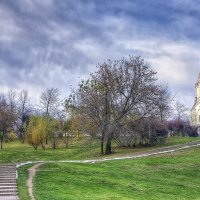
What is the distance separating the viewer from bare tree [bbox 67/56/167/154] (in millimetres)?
49656

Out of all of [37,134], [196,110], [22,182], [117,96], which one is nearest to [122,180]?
[22,182]

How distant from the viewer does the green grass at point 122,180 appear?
21.3m

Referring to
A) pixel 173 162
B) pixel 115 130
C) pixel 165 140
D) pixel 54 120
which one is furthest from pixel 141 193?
pixel 54 120

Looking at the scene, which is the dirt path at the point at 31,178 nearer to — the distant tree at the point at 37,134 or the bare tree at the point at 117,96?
the bare tree at the point at 117,96

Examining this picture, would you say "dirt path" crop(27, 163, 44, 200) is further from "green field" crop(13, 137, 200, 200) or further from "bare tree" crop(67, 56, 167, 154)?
"bare tree" crop(67, 56, 167, 154)

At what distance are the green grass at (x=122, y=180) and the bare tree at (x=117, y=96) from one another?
13180 millimetres

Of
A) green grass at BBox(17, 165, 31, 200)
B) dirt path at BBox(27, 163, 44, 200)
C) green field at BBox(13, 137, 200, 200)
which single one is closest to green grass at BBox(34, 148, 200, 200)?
green field at BBox(13, 137, 200, 200)

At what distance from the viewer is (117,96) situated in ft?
166

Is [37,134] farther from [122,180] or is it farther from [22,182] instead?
[22,182]

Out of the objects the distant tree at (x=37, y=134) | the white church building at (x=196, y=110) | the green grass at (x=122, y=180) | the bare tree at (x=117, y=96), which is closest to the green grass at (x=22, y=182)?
the green grass at (x=122, y=180)

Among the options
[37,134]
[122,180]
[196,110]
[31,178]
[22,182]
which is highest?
[196,110]

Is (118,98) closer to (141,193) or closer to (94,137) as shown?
(94,137)

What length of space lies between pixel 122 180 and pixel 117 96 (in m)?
24.4

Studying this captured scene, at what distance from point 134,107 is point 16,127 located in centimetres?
4437
